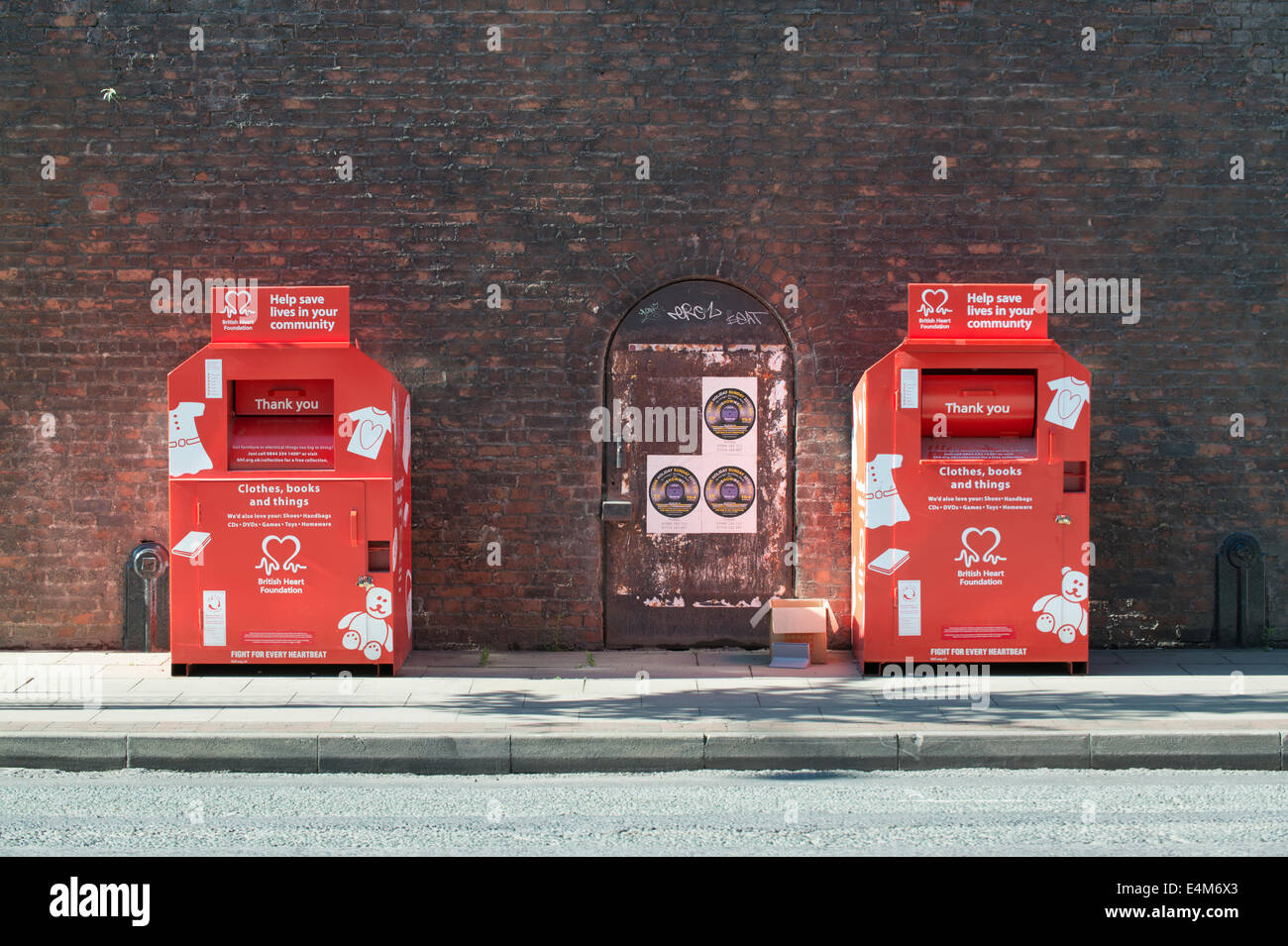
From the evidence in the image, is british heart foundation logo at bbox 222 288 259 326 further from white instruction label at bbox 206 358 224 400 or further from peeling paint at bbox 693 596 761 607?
peeling paint at bbox 693 596 761 607

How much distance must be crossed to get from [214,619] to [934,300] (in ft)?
17.6

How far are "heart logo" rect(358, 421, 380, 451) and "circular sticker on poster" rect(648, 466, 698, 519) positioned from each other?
2.19 metres

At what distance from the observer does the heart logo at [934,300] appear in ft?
25.1

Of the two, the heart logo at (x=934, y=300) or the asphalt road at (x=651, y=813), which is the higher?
the heart logo at (x=934, y=300)

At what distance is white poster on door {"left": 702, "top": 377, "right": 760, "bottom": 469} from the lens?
874 centimetres

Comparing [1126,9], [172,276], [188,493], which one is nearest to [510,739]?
[188,493]

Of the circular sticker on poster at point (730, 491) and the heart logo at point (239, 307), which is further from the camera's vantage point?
the circular sticker on poster at point (730, 491)

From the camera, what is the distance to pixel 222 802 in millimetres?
5570

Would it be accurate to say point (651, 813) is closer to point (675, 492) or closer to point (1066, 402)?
point (675, 492)

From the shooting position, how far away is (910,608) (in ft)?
25.4

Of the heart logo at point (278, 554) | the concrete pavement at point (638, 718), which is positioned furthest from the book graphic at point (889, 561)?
the heart logo at point (278, 554)

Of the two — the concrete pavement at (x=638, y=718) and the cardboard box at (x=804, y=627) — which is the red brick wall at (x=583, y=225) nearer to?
the cardboard box at (x=804, y=627)

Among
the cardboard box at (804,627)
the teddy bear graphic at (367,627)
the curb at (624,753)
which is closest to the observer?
the curb at (624,753)

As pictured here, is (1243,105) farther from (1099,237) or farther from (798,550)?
(798,550)
